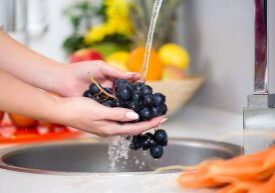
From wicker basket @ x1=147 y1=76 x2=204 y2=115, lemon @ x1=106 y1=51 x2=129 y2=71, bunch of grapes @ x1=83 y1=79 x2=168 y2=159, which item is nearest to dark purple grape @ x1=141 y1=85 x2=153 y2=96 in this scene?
bunch of grapes @ x1=83 y1=79 x2=168 y2=159

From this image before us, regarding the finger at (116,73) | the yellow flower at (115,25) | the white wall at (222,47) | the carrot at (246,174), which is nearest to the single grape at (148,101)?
the finger at (116,73)

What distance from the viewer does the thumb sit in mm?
836

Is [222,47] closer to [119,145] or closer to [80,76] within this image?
[80,76]

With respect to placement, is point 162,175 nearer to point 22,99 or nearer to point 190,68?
point 22,99

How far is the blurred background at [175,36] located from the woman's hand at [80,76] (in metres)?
0.36

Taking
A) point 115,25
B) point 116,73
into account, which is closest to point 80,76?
point 116,73

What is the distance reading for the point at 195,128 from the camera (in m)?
1.43

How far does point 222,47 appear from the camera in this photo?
5.04 ft

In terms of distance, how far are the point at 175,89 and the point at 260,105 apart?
1.92 feet

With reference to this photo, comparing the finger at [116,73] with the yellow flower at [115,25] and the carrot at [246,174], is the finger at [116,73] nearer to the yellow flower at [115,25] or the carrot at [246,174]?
the carrot at [246,174]

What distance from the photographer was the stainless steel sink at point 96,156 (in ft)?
3.82

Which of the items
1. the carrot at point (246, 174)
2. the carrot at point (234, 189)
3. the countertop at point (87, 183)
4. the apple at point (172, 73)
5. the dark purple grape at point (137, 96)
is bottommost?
the countertop at point (87, 183)

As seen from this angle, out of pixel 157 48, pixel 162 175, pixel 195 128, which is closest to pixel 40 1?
pixel 157 48

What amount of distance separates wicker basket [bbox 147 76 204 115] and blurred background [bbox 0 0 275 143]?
0.02 m
